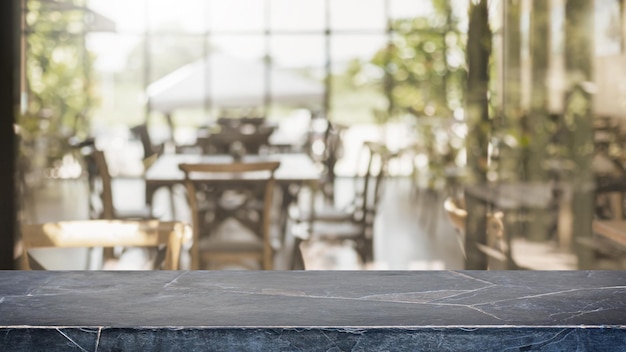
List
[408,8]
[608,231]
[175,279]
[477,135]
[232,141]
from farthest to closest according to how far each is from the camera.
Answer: [408,8] → [477,135] → [232,141] → [608,231] → [175,279]

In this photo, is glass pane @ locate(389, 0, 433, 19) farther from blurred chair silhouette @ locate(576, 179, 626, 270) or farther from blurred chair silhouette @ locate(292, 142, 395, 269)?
blurred chair silhouette @ locate(292, 142, 395, 269)

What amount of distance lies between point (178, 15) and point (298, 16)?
1716mm

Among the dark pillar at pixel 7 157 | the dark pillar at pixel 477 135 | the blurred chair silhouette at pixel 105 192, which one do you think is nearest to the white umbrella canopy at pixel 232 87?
the dark pillar at pixel 477 135

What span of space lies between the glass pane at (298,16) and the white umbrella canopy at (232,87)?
3.78 meters

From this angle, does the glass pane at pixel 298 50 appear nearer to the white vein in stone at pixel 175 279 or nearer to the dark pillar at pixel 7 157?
the dark pillar at pixel 7 157

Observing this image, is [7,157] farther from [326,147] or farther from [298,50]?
[298,50]

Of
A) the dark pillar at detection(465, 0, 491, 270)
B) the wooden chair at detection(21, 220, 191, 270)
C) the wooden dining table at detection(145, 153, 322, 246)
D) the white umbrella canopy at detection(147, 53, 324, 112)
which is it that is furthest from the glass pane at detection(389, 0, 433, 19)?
the wooden chair at detection(21, 220, 191, 270)

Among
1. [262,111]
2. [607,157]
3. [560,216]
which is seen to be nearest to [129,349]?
[560,216]

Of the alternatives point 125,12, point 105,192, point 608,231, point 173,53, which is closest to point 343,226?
point 105,192

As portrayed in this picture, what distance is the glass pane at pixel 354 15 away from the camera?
12320 millimetres

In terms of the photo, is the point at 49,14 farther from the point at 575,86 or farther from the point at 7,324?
the point at 7,324

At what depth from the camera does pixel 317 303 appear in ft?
4.17

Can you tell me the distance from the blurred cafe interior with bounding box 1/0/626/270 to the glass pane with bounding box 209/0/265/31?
2cm

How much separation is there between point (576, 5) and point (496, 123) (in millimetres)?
1558
